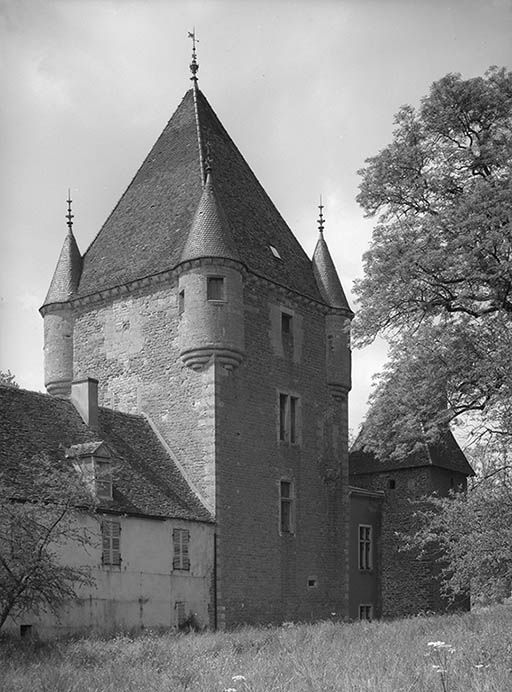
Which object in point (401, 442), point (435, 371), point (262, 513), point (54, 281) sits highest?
point (54, 281)

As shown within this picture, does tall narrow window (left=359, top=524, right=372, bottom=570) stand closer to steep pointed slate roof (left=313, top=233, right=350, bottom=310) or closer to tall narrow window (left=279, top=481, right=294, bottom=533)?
tall narrow window (left=279, top=481, right=294, bottom=533)

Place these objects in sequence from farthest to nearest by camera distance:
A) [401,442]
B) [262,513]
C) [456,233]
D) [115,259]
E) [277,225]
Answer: [277,225] < [115,259] < [262,513] < [401,442] < [456,233]

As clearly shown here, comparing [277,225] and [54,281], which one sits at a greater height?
[277,225]

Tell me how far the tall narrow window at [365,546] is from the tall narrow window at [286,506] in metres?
5.56

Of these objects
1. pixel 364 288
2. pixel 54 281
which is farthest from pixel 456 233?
pixel 54 281

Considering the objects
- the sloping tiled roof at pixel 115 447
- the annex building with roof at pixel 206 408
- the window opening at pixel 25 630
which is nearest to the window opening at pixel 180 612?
the annex building with roof at pixel 206 408

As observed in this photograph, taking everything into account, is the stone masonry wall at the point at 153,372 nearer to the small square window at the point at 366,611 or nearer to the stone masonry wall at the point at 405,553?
the small square window at the point at 366,611

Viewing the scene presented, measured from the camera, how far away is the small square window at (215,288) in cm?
2962

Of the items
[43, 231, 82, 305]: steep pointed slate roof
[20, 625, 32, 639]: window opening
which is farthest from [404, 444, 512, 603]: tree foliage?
[43, 231, 82, 305]: steep pointed slate roof

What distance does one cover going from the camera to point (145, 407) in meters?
31.0

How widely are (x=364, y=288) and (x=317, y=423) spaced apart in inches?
410

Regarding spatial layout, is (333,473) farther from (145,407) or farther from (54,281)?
(54,281)

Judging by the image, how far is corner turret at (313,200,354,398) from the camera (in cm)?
3419

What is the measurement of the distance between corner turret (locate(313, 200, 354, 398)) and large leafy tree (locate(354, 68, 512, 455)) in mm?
10015
